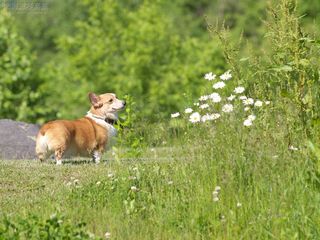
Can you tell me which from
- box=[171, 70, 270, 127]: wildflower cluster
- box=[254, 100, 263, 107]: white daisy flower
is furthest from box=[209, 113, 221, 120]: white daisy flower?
box=[254, 100, 263, 107]: white daisy flower

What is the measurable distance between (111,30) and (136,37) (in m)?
1.07

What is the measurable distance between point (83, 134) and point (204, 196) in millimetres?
4570

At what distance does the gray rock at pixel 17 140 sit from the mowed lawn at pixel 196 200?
4687mm

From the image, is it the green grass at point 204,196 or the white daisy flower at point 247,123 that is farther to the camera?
the white daisy flower at point 247,123

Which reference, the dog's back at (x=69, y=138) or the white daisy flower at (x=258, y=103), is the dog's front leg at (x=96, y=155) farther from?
the white daisy flower at (x=258, y=103)

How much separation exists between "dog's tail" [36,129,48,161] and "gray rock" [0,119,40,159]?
1579mm

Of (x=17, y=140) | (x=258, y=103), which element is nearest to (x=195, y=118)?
(x=258, y=103)

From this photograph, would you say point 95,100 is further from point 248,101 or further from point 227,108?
point 227,108

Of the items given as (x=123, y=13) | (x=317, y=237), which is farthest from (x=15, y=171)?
(x=123, y=13)

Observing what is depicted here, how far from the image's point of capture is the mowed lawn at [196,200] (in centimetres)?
712

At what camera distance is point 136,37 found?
23422mm

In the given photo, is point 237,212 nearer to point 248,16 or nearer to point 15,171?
point 15,171

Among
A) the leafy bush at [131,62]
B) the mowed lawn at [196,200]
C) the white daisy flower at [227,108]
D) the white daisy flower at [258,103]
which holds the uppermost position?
the leafy bush at [131,62]

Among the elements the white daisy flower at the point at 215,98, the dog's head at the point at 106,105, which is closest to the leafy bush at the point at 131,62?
the dog's head at the point at 106,105
